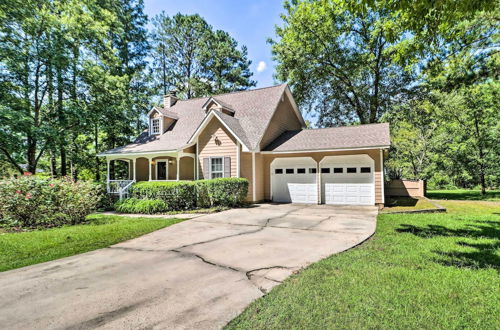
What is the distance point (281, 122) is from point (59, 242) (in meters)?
13.2

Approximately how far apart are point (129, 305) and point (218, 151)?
1125 centimetres

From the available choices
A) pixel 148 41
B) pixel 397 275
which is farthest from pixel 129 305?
pixel 148 41

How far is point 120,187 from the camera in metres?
14.3

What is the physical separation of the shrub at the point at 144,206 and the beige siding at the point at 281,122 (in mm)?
6159

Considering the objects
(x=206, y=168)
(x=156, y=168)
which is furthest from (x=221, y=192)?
(x=156, y=168)

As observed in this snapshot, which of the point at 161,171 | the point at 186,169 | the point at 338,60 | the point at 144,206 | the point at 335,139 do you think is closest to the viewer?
the point at 144,206

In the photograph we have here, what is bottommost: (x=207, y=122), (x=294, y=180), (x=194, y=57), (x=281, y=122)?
(x=294, y=180)

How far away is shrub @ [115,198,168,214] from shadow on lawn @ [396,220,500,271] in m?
9.49

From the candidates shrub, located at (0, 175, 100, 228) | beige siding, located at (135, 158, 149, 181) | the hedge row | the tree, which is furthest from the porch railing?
the tree

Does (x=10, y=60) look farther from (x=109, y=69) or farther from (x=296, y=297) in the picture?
(x=296, y=297)

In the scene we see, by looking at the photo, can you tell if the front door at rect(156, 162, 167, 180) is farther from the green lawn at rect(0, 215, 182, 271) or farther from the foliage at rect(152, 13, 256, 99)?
the foliage at rect(152, 13, 256, 99)

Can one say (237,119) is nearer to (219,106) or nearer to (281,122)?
(219,106)

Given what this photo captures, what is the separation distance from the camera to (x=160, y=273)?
430 centimetres

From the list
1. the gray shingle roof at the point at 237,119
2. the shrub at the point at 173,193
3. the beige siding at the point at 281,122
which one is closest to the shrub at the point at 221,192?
the shrub at the point at 173,193
